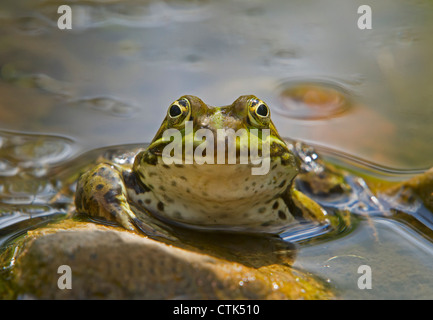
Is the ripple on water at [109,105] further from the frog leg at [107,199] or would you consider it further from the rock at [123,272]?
the rock at [123,272]

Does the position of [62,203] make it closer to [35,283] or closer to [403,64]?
[35,283]

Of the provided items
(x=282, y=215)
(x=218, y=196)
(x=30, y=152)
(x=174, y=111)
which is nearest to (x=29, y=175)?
(x=30, y=152)

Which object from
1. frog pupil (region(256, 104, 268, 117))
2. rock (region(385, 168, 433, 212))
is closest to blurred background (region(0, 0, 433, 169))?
rock (region(385, 168, 433, 212))

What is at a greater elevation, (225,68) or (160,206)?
(225,68)

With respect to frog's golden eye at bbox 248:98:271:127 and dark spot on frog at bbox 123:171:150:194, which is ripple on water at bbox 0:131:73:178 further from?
frog's golden eye at bbox 248:98:271:127

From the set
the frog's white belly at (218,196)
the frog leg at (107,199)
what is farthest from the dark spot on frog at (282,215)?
the frog leg at (107,199)

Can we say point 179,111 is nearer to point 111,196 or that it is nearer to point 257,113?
point 257,113
